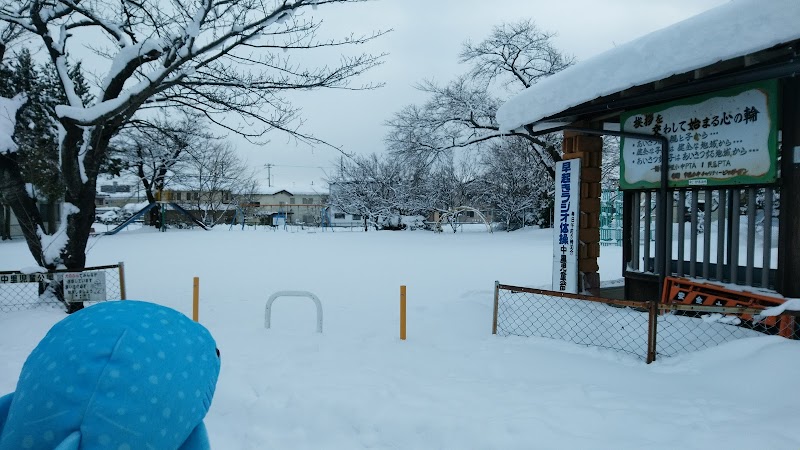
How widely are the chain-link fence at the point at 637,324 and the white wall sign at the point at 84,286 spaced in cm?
549

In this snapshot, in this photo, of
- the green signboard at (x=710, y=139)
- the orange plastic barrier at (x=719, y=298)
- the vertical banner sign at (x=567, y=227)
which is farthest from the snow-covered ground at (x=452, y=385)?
the green signboard at (x=710, y=139)

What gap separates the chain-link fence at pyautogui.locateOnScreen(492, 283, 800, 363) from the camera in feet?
14.6

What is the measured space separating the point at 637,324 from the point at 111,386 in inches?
233

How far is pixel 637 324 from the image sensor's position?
5.63 metres

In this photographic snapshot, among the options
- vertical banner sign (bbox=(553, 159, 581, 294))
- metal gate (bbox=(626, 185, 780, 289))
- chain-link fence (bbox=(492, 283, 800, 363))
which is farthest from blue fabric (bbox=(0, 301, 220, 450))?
vertical banner sign (bbox=(553, 159, 581, 294))

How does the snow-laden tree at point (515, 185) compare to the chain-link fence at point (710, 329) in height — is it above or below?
above

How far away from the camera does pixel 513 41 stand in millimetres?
19812

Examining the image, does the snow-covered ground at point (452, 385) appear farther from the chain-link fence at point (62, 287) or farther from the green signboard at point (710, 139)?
the green signboard at point (710, 139)

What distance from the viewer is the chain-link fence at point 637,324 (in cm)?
446

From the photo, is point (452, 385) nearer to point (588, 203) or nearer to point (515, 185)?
point (588, 203)

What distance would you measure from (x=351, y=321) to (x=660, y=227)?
4.70 metres

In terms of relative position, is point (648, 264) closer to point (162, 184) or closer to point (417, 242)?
point (417, 242)

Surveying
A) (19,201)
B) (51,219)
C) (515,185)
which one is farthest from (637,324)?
Result: (515,185)

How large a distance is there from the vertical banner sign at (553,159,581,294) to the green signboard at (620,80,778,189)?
749mm
